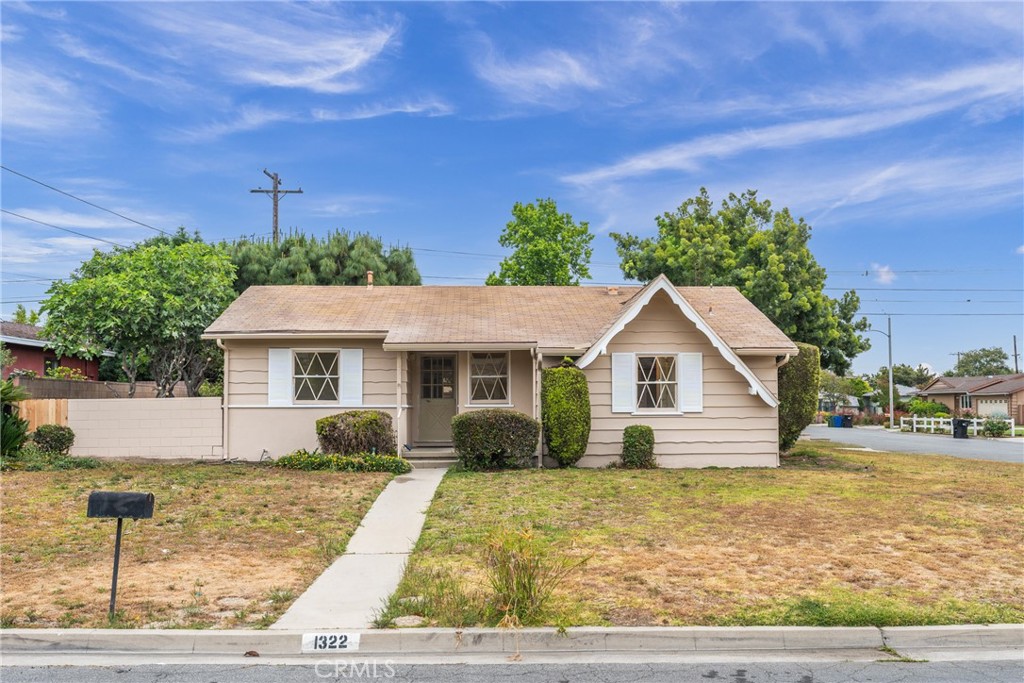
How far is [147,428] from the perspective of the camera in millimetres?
17891

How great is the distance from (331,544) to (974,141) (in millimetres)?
21915

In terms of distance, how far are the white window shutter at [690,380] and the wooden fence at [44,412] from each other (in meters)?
14.3

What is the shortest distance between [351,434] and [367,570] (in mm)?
8036

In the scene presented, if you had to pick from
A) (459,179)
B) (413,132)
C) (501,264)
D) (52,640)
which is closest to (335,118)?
(413,132)

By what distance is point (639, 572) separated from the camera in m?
7.75

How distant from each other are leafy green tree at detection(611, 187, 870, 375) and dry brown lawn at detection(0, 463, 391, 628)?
2219 centimetres

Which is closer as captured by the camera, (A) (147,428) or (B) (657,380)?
(B) (657,380)

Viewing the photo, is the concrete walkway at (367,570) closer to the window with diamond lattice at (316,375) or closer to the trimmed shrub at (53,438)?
the window with diamond lattice at (316,375)

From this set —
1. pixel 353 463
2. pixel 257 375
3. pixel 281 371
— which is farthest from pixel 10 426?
pixel 353 463

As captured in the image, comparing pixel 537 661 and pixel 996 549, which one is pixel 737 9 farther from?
pixel 537 661

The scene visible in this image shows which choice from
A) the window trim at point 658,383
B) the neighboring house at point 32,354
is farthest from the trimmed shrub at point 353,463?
the neighboring house at point 32,354

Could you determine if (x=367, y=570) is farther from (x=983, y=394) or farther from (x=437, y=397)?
(x=983, y=394)

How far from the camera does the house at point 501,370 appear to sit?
55.2ft

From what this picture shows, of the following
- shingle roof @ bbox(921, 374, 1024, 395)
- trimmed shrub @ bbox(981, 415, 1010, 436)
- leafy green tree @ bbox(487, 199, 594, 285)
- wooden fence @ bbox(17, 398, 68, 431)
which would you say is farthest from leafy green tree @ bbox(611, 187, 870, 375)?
shingle roof @ bbox(921, 374, 1024, 395)
